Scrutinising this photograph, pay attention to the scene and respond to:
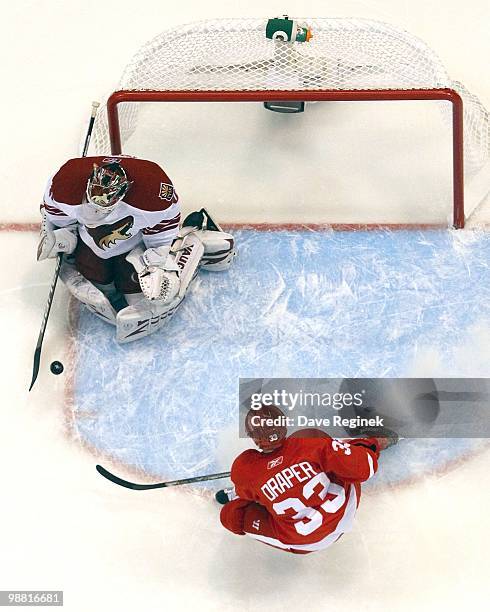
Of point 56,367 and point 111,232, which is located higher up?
point 111,232

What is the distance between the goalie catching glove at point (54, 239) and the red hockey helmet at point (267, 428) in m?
1.03

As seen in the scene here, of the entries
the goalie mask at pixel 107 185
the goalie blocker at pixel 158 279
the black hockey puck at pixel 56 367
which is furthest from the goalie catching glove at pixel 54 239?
the black hockey puck at pixel 56 367

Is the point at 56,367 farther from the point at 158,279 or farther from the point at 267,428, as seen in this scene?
the point at 267,428

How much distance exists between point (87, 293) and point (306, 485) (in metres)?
1.12

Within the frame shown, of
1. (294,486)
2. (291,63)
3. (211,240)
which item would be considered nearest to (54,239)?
(211,240)

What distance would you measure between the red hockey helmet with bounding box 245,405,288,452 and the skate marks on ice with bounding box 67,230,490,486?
60 centimetres

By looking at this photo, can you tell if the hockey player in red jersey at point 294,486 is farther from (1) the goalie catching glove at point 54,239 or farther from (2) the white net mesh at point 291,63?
(2) the white net mesh at point 291,63

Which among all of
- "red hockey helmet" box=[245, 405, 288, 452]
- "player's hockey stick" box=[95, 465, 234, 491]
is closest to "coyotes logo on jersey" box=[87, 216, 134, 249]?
"player's hockey stick" box=[95, 465, 234, 491]

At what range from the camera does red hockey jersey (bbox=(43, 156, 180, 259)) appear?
3439mm

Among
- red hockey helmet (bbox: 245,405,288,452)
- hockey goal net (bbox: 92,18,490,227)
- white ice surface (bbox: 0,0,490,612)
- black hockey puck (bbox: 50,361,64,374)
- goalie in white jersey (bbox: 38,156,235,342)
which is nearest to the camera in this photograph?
red hockey helmet (bbox: 245,405,288,452)

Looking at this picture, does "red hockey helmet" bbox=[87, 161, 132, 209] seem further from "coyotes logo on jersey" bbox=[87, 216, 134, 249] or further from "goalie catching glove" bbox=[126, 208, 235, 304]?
"goalie catching glove" bbox=[126, 208, 235, 304]

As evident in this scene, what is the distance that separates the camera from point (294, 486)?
2.94 metres

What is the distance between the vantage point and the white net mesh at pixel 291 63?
379 cm

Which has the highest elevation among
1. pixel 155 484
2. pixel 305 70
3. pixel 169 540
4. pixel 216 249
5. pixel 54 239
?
pixel 305 70
